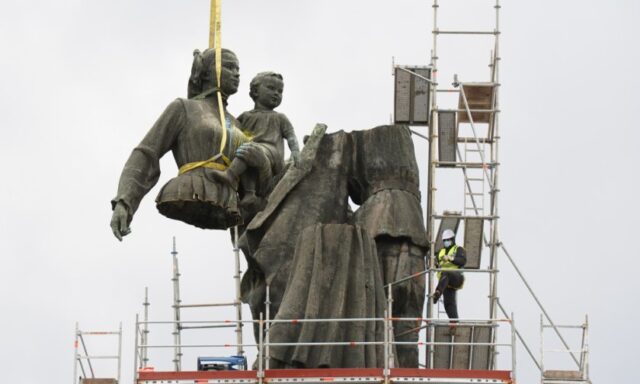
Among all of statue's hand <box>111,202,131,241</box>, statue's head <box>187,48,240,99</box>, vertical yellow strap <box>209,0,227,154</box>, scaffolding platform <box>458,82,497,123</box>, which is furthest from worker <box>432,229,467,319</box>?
statue's hand <box>111,202,131,241</box>

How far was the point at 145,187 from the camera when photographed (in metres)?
46.7

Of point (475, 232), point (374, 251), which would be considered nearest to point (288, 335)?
point (374, 251)

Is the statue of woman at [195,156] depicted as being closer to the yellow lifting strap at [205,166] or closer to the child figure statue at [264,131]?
the yellow lifting strap at [205,166]

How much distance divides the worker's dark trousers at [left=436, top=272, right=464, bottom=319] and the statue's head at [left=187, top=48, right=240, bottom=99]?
4.98 metres

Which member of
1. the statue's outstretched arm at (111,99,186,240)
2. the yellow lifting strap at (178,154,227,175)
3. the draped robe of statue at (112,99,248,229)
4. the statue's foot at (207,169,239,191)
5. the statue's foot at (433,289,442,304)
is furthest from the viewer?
the statue's foot at (433,289,442,304)

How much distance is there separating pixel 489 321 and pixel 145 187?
5.63m

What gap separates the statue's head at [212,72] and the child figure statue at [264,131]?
0.91 meters

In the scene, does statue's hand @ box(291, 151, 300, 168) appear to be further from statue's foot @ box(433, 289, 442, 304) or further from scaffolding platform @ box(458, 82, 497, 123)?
scaffolding platform @ box(458, 82, 497, 123)

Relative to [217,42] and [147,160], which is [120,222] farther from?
[217,42]

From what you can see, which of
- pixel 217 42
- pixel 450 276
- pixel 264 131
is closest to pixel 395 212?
pixel 450 276

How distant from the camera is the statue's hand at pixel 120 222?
151ft

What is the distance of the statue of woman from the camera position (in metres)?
45.3

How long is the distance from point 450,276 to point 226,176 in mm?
5579

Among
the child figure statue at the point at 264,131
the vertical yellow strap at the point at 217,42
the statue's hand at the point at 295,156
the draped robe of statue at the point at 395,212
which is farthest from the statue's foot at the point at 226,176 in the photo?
the draped robe of statue at the point at 395,212
